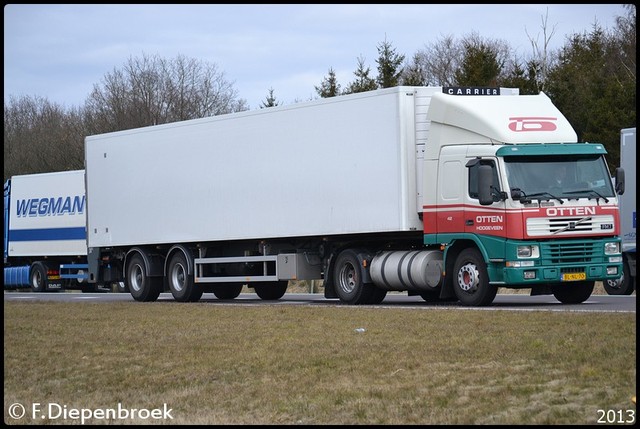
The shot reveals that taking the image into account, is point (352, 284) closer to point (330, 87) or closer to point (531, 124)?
point (531, 124)

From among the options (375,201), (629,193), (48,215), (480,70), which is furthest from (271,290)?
(480,70)

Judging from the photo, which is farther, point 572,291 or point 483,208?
point 572,291

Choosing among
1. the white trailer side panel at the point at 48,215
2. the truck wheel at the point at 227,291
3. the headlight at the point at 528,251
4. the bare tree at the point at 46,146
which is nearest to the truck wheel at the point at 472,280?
the headlight at the point at 528,251

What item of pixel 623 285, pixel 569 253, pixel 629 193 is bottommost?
pixel 623 285

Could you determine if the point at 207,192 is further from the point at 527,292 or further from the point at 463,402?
the point at 463,402

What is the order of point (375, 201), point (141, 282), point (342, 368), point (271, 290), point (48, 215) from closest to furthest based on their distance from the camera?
point (342, 368) < point (375, 201) < point (141, 282) < point (271, 290) < point (48, 215)

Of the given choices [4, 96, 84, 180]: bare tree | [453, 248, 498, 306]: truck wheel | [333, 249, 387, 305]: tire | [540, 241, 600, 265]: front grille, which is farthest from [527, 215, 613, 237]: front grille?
[4, 96, 84, 180]: bare tree

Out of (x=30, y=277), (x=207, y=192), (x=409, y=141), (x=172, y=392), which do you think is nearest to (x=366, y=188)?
(x=409, y=141)

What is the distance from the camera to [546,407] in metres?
10.4

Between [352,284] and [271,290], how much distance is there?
17.9 feet

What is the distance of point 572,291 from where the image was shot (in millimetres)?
23328

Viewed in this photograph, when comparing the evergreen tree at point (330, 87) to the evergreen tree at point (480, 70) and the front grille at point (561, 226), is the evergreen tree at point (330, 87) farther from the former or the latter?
the front grille at point (561, 226)

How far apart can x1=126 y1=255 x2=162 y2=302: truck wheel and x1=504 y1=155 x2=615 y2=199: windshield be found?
10823mm

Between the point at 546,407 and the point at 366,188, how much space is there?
13499 mm
